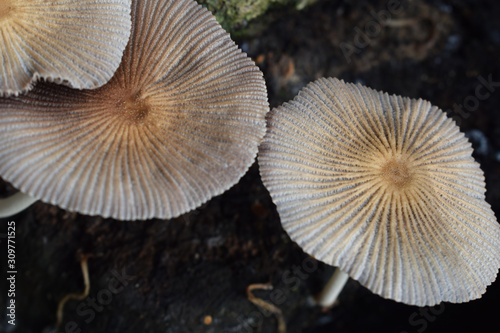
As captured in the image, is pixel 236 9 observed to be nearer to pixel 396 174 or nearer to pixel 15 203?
pixel 396 174

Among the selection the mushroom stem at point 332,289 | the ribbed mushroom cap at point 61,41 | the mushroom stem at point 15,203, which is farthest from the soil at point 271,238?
the ribbed mushroom cap at point 61,41

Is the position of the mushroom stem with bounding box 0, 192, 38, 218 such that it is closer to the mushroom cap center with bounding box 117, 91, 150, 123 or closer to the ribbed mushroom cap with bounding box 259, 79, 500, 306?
the mushroom cap center with bounding box 117, 91, 150, 123

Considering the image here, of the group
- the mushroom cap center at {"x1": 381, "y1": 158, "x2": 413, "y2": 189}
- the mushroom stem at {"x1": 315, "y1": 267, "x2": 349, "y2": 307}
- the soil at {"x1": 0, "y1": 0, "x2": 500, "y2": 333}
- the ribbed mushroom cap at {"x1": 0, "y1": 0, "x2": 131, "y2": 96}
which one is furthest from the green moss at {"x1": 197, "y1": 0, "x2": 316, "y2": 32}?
the mushroom stem at {"x1": 315, "y1": 267, "x2": 349, "y2": 307}

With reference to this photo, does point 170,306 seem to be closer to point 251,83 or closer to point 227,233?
point 227,233

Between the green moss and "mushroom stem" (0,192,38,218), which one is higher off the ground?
the green moss

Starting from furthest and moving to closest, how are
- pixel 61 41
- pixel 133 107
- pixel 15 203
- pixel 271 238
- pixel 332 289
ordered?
1. pixel 271 238
2. pixel 332 289
3. pixel 15 203
4. pixel 133 107
5. pixel 61 41

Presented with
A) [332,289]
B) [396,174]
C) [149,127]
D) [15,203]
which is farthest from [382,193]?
[15,203]
